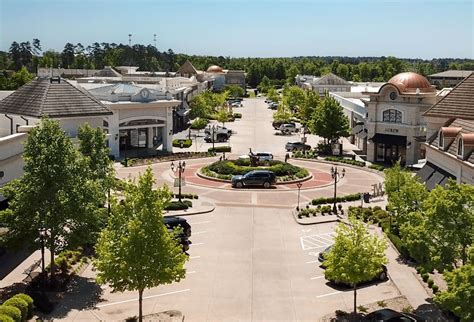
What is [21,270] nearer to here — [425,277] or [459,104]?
[425,277]

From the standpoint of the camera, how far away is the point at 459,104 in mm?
46625

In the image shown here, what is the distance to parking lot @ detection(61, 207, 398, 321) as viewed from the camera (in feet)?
89.2

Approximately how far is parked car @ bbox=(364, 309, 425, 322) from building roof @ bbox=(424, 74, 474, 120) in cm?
2464

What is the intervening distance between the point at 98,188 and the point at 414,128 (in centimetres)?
4617

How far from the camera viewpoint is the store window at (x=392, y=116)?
68375mm

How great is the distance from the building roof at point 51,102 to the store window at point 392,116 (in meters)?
34.9

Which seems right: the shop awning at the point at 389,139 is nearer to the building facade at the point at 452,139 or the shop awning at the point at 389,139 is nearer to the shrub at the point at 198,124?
the building facade at the point at 452,139

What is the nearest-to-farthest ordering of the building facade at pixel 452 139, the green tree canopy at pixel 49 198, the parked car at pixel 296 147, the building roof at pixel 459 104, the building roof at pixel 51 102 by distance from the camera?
the green tree canopy at pixel 49 198, the building facade at pixel 452 139, the building roof at pixel 459 104, the building roof at pixel 51 102, the parked car at pixel 296 147

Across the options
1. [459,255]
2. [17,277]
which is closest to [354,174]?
[459,255]

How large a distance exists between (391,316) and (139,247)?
1153 cm

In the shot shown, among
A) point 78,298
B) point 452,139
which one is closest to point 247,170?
point 452,139

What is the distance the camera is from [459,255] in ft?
85.3

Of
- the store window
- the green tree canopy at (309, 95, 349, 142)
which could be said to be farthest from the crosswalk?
the green tree canopy at (309, 95, 349, 142)

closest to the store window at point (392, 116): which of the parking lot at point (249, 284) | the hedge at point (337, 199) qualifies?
the hedge at point (337, 199)
